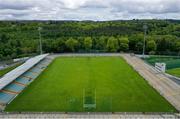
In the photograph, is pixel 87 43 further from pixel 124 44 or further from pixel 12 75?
pixel 12 75

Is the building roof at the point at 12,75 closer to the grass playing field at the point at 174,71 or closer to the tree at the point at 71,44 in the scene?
the tree at the point at 71,44

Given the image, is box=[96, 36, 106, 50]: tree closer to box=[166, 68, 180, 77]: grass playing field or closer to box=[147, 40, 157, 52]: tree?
box=[147, 40, 157, 52]: tree

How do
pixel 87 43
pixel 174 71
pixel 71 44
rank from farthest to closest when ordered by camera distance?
pixel 87 43 → pixel 71 44 → pixel 174 71

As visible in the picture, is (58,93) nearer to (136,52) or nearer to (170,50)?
(136,52)

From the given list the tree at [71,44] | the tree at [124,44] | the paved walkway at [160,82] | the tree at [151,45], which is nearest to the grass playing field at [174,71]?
the paved walkway at [160,82]

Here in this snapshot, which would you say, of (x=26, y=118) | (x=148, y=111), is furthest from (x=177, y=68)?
(x=26, y=118)

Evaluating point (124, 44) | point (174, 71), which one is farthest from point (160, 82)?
point (124, 44)
